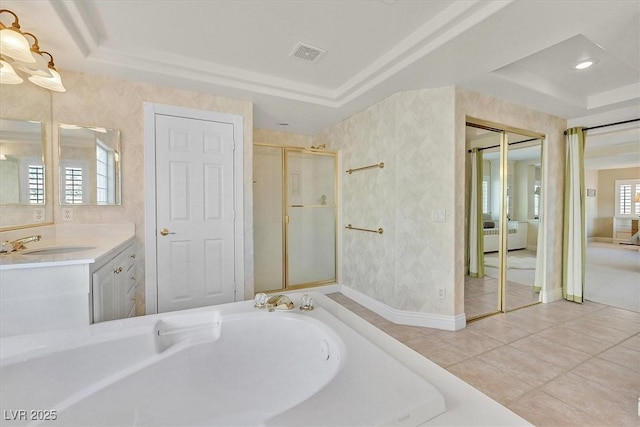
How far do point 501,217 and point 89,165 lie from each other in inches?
160

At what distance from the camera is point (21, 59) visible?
5.33ft

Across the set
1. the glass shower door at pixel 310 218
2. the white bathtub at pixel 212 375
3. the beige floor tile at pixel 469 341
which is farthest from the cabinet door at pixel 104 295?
the beige floor tile at pixel 469 341

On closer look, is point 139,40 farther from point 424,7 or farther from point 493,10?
point 493,10

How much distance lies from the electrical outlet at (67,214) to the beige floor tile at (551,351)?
3816 mm

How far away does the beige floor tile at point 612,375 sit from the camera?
5.72 ft

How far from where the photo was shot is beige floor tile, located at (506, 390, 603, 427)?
4.86 ft

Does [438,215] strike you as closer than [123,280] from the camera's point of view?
No

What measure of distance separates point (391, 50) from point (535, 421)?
8.50ft

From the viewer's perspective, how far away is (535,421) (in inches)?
58.8

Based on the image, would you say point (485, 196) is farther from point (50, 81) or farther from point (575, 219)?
point (50, 81)

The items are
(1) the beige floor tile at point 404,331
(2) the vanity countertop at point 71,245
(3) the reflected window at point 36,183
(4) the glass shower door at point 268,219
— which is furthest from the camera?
(4) the glass shower door at point 268,219

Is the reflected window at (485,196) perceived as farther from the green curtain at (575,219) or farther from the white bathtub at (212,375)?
the white bathtub at (212,375)

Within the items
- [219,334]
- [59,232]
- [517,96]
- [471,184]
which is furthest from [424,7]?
[59,232]

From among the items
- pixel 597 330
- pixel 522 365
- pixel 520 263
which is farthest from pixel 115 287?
pixel 520 263
